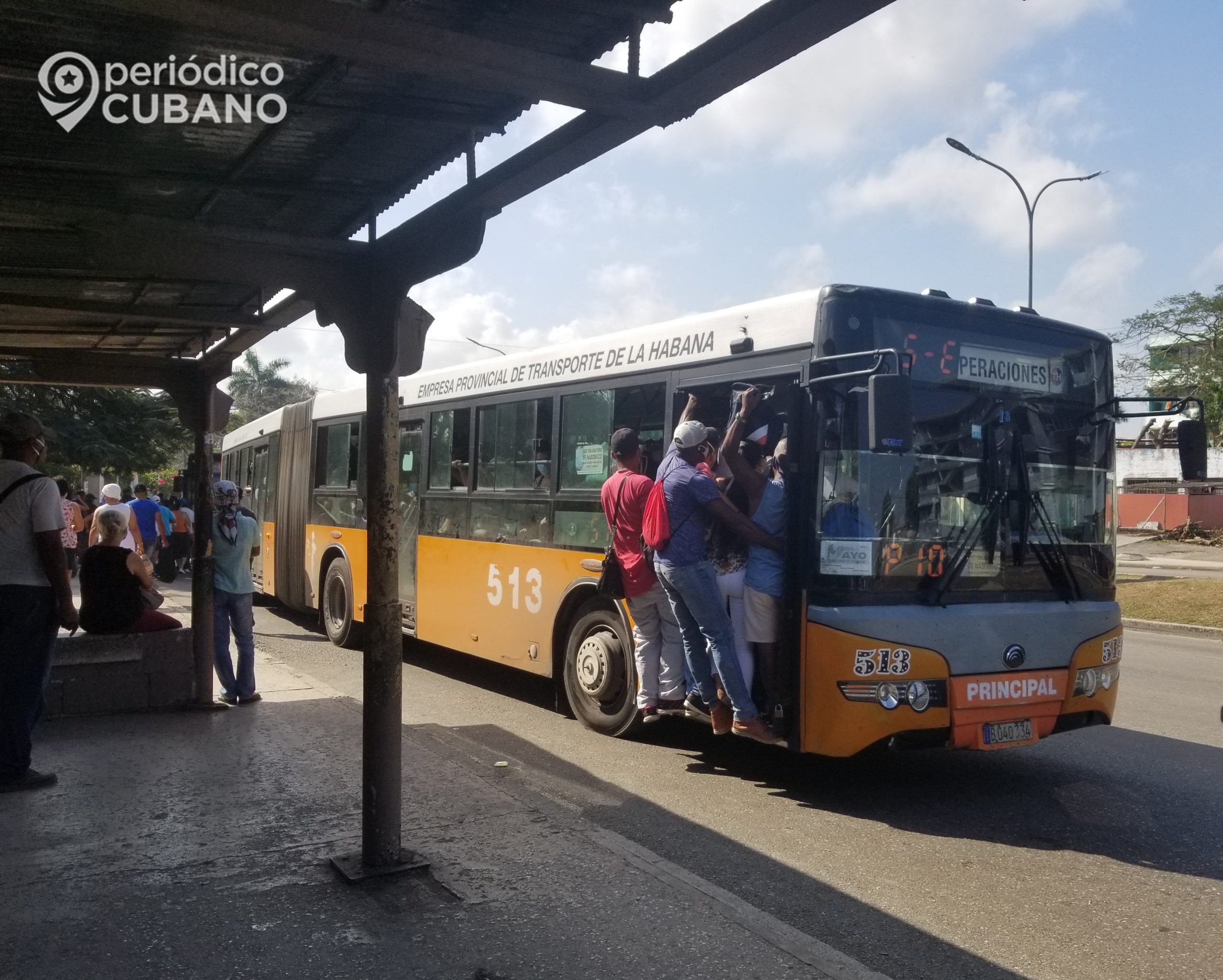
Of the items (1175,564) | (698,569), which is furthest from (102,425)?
(1175,564)

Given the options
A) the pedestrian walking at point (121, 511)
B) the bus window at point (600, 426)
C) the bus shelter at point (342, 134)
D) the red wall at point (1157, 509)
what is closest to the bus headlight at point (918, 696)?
the bus window at point (600, 426)

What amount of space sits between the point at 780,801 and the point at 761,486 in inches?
73.1

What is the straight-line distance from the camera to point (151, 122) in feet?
15.9

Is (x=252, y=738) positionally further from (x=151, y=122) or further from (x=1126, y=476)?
(x=1126, y=476)

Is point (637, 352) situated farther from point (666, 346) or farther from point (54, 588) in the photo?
point (54, 588)

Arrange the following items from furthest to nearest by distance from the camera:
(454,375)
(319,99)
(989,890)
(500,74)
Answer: (454,375)
(989,890)
(319,99)
(500,74)

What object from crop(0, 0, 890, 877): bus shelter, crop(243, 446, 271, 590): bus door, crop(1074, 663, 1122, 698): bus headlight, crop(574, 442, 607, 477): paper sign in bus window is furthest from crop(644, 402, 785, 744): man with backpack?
crop(243, 446, 271, 590): bus door

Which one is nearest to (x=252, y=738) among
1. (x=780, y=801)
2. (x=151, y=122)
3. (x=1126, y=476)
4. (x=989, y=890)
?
(x=780, y=801)

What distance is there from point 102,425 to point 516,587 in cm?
2425

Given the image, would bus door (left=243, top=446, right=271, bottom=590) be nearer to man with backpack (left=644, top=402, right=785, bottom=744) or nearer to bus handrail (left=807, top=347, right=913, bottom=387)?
man with backpack (left=644, top=402, right=785, bottom=744)

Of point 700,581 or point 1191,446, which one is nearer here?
point 700,581

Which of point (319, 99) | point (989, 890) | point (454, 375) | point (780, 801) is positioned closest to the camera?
point (319, 99)

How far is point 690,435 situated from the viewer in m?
6.92

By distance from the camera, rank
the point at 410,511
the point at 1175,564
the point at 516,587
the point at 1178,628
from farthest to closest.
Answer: the point at 1175,564, the point at 1178,628, the point at 410,511, the point at 516,587
